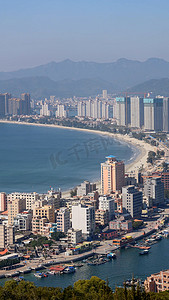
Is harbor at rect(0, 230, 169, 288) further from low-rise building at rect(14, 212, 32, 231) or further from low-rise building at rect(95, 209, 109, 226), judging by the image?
low-rise building at rect(14, 212, 32, 231)

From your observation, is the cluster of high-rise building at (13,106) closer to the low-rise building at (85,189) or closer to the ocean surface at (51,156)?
the ocean surface at (51,156)

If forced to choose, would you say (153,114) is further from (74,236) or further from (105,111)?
(74,236)

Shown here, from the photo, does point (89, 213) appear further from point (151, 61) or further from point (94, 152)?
point (151, 61)

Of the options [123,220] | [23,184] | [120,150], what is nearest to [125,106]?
[120,150]

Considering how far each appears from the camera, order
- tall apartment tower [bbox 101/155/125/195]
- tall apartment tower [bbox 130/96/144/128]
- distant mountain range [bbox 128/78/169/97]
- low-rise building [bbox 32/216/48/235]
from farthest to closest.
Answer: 1. distant mountain range [bbox 128/78/169/97]
2. tall apartment tower [bbox 130/96/144/128]
3. tall apartment tower [bbox 101/155/125/195]
4. low-rise building [bbox 32/216/48/235]

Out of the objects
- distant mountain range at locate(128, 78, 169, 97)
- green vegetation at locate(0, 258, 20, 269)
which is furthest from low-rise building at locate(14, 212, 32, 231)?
distant mountain range at locate(128, 78, 169, 97)
